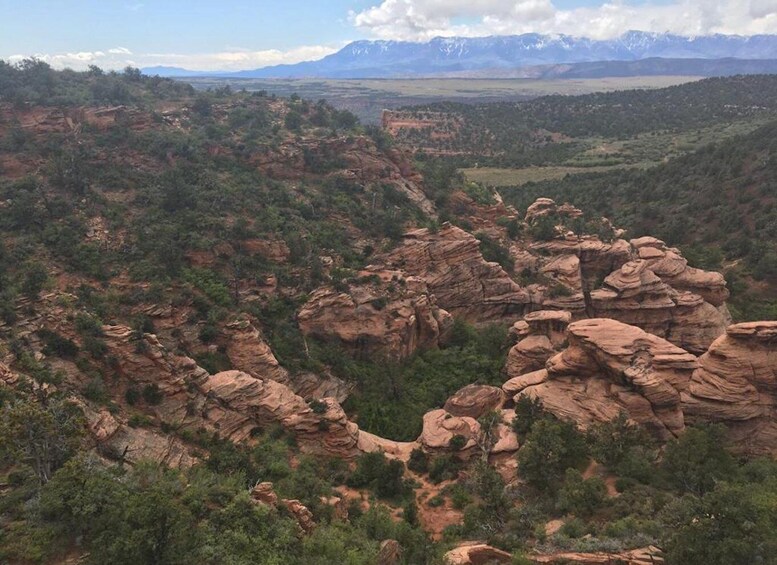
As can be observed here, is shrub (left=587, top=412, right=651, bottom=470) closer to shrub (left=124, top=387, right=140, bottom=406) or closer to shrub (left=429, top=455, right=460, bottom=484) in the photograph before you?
shrub (left=429, top=455, right=460, bottom=484)

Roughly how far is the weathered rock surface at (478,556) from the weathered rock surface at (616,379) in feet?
38.5

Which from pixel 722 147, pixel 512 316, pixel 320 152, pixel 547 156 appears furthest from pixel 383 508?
pixel 547 156

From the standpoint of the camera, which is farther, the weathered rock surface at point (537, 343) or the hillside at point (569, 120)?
the hillside at point (569, 120)

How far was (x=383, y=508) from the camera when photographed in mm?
23172

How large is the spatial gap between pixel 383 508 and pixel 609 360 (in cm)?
1438

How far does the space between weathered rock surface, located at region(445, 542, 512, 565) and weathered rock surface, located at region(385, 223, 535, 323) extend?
2830 centimetres

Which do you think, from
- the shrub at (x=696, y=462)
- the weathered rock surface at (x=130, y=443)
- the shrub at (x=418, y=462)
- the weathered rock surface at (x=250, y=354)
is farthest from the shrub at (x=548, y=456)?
the weathered rock surface at (x=250, y=354)

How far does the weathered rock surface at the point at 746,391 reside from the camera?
1011 inches

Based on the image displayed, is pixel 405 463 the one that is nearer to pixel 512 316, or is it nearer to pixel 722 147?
pixel 512 316

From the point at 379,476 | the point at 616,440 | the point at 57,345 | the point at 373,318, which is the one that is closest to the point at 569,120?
the point at 373,318

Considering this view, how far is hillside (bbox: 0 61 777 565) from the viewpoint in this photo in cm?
1705

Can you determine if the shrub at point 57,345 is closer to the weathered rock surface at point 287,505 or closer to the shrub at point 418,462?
the weathered rock surface at point 287,505

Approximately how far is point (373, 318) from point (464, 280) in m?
11.1

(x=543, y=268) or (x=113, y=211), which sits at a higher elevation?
(x=113, y=211)
